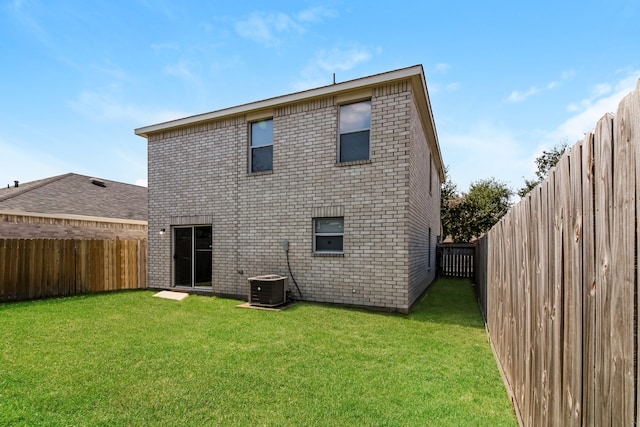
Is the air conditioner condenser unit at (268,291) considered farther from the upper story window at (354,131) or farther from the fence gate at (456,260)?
the fence gate at (456,260)

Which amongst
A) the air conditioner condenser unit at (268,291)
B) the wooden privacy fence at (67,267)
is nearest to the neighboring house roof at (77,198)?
the wooden privacy fence at (67,267)

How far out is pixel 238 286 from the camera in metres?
9.12

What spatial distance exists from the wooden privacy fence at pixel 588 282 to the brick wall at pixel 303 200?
16.2ft

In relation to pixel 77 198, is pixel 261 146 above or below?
above

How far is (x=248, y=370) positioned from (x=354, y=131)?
5988 millimetres

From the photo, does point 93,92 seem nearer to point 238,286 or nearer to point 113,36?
point 113,36

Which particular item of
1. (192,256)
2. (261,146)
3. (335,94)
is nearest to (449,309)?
(335,94)

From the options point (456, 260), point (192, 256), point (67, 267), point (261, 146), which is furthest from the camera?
point (456, 260)

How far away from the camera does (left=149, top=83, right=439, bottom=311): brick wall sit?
7320 millimetres

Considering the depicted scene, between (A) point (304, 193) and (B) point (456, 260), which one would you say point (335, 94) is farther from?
(B) point (456, 260)

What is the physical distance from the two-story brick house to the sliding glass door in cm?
3

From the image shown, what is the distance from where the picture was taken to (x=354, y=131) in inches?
312

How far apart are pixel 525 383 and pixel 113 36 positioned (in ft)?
34.9

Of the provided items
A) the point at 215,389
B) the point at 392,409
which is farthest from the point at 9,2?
the point at 392,409
